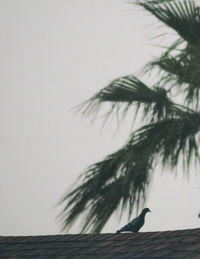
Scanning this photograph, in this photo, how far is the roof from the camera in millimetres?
4852

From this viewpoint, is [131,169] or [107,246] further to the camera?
[131,169]

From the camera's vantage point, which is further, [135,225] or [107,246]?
[135,225]

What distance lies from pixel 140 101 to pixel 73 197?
4.54 ft

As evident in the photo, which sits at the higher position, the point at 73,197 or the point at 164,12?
the point at 164,12

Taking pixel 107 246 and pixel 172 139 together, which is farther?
pixel 172 139

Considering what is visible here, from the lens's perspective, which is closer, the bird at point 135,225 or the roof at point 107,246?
the roof at point 107,246

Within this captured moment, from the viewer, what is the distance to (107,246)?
17.9 feet

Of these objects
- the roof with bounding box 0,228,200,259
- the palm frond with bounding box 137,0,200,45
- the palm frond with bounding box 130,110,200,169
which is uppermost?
the palm frond with bounding box 137,0,200,45

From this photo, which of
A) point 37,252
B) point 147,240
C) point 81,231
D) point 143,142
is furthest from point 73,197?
point 147,240

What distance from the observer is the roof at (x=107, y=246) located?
4.85 metres

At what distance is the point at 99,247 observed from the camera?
547 centimetres

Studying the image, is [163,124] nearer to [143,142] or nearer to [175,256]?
[143,142]

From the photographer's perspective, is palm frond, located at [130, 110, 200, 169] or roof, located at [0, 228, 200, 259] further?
palm frond, located at [130, 110, 200, 169]

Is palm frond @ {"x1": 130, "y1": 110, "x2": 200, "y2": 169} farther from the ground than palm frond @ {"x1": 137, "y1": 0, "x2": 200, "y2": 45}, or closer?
closer
